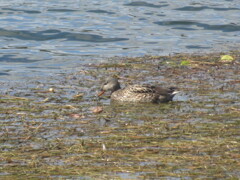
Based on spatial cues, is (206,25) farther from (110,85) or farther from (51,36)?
(110,85)

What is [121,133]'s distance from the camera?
841 centimetres

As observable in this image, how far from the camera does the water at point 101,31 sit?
1703 centimetres

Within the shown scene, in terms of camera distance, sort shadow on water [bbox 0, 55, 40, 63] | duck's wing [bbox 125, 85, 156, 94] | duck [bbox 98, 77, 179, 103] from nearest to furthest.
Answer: duck [bbox 98, 77, 179, 103], duck's wing [bbox 125, 85, 156, 94], shadow on water [bbox 0, 55, 40, 63]

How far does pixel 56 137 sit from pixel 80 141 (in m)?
0.46

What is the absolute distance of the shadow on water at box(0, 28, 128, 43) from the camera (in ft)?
66.0

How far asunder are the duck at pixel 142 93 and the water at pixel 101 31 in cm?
292

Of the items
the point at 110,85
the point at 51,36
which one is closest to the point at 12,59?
the point at 51,36

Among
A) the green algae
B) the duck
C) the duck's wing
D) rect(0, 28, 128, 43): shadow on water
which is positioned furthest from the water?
the green algae

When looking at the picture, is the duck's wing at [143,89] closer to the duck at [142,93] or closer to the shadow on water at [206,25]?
the duck at [142,93]

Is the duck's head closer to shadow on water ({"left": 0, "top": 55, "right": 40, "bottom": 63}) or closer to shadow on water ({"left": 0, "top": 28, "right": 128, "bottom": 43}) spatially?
shadow on water ({"left": 0, "top": 55, "right": 40, "bottom": 63})

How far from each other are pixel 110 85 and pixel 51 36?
8.39m

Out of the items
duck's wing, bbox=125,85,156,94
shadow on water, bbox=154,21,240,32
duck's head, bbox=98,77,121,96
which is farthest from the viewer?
shadow on water, bbox=154,21,240,32

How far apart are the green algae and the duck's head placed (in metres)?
0.20

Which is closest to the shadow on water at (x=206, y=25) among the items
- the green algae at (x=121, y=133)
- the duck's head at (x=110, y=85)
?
the green algae at (x=121, y=133)
